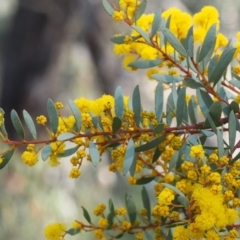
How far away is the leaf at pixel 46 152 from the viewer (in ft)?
2.20

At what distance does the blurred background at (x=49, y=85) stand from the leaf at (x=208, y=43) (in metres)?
1.79

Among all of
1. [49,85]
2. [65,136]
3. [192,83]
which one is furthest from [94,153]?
[49,85]

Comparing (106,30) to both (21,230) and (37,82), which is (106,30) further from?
(21,230)

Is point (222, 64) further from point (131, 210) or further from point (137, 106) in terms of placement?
point (131, 210)

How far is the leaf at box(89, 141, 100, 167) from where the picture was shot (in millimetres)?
656

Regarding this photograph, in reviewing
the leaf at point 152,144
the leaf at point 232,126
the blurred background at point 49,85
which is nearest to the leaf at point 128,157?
the leaf at point 152,144

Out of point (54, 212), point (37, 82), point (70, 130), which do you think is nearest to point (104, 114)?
point (70, 130)

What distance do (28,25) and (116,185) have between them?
1.04 metres

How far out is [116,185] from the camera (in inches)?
126

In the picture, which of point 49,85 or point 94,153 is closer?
point 94,153

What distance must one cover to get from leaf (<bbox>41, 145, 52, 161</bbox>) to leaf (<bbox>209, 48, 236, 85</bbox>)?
219 millimetres

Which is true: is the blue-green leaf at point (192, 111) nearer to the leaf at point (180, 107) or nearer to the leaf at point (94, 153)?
the leaf at point (180, 107)

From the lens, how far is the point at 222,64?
0.68m

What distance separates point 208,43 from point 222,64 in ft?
0.11
